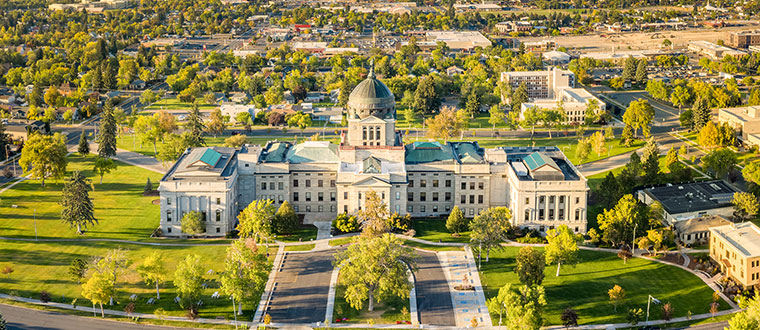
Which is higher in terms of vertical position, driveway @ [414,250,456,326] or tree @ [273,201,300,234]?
tree @ [273,201,300,234]

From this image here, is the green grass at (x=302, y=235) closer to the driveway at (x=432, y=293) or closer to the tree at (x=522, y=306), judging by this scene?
the driveway at (x=432, y=293)

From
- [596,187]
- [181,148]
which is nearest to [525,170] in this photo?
[596,187]

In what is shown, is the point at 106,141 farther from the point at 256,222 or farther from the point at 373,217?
the point at 373,217

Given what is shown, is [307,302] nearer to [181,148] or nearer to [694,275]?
[694,275]

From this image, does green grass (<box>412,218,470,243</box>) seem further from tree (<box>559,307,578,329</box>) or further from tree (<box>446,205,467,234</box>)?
tree (<box>559,307,578,329</box>)

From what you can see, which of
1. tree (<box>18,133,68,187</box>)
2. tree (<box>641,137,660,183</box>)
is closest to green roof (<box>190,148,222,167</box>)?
tree (<box>18,133,68,187</box>)

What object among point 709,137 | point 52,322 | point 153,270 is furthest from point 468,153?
point 52,322
